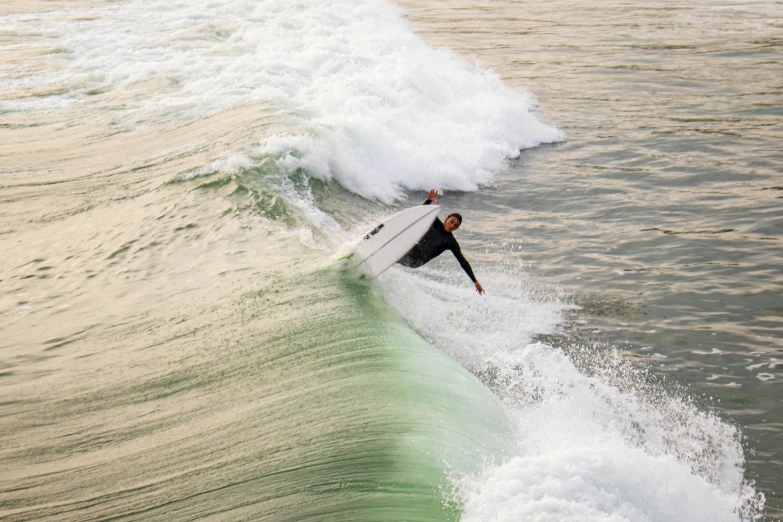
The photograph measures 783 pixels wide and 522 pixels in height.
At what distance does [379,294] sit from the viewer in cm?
917

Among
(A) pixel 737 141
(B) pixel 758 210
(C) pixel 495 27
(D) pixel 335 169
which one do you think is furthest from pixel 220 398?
(C) pixel 495 27

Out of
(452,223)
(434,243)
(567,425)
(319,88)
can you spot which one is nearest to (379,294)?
(434,243)

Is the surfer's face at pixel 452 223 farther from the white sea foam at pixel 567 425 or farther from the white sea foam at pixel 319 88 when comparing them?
the white sea foam at pixel 319 88

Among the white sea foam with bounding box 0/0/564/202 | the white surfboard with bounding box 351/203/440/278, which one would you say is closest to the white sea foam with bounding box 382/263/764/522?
the white surfboard with bounding box 351/203/440/278

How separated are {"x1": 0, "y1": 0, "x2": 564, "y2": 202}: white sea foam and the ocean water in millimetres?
101

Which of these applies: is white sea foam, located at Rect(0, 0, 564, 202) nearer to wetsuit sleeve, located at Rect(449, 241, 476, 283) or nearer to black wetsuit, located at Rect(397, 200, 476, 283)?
black wetsuit, located at Rect(397, 200, 476, 283)

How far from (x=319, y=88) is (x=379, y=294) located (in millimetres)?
9238

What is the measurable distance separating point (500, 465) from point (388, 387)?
4.49 feet

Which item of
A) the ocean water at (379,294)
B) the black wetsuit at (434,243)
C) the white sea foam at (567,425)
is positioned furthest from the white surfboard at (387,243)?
the white sea foam at (567,425)

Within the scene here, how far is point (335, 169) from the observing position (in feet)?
44.5

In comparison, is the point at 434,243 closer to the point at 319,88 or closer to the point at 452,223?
the point at 452,223

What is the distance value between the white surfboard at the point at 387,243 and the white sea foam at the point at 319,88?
3.87m

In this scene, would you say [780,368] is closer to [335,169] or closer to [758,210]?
[758,210]

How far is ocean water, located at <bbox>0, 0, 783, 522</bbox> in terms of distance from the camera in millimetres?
5992
